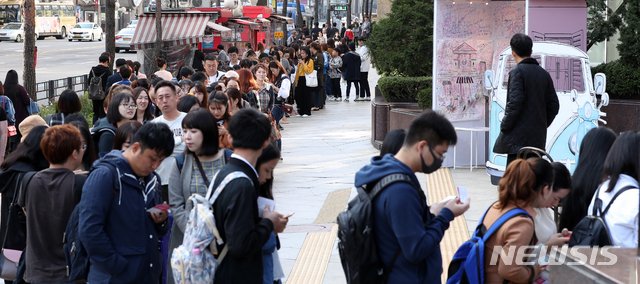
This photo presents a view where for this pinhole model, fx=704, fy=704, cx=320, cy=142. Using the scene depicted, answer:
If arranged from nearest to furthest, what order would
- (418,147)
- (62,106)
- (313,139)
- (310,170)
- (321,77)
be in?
(418,147)
(62,106)
(310,170)
(313,139)
(321,77)

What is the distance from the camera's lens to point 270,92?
464 inches

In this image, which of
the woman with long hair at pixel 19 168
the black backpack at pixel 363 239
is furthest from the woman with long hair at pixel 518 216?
the woman with long hair at pixel 19 168

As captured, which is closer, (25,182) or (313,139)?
(25,182)

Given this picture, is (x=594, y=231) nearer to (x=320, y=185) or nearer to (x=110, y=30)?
(x=320, y=185)

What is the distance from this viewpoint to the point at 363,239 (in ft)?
10.0

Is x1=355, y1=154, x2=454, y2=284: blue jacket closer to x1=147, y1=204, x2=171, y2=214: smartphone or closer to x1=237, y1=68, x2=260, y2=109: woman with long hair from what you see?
x1=147, y1=204, x2=171, y2=214: smartphone

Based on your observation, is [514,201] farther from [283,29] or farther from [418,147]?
[283,29]

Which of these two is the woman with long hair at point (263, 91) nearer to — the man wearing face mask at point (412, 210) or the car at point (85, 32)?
the man wearing face mask at point (412, 210)

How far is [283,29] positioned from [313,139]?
20.5m

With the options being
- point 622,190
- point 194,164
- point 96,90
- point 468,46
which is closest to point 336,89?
point 96,90

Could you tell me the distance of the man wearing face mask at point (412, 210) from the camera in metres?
2.99

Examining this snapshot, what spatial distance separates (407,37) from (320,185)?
4.17m

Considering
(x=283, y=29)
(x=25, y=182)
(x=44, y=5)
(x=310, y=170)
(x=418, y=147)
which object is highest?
(x=44, y=5)

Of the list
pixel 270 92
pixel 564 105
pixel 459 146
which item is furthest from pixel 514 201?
pixel 270 92
